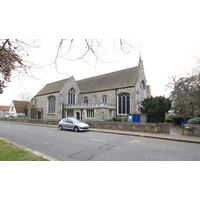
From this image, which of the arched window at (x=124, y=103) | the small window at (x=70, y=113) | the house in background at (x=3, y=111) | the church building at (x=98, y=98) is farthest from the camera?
the house in background at (x=3, y=111)

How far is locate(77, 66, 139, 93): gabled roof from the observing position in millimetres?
25737

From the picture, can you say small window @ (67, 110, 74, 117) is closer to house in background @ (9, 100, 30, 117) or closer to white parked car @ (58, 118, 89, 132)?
white parked car @ (58, 118, 89, 132)

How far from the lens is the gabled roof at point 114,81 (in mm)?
25737

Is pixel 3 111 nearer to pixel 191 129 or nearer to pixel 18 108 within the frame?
pixel 18 108

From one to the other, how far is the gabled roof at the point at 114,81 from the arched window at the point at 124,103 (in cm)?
185

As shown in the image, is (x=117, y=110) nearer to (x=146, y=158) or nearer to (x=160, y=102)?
(x=160, y=102)

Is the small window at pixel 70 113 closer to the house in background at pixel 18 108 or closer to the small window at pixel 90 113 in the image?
the small window at pixel 90 113

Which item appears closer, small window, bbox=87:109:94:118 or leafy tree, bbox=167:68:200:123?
leafy tree, bbox=167:68:200:123

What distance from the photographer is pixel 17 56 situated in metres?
5.01

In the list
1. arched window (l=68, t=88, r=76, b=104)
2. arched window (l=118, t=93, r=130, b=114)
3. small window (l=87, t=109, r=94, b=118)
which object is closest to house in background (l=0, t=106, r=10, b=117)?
arched window (l=68, t=88, r=76, b=104)

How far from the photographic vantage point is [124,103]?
25.0 meters

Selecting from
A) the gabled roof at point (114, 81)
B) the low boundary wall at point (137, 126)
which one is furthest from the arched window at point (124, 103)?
the low boundary wall at point (137, 126)

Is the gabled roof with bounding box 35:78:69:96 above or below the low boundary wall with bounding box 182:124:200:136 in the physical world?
above

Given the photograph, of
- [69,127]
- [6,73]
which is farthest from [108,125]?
[6,73]
